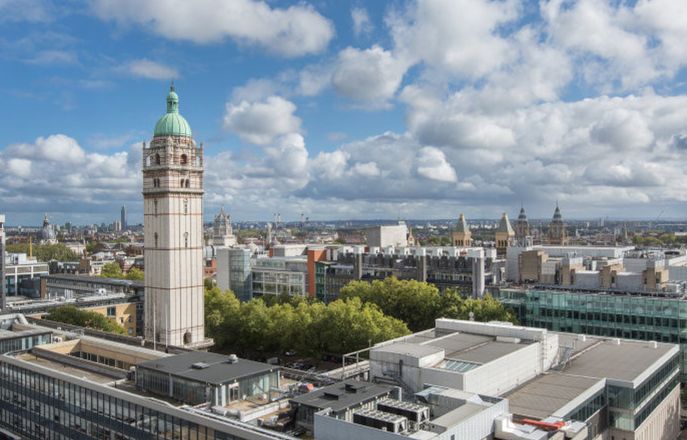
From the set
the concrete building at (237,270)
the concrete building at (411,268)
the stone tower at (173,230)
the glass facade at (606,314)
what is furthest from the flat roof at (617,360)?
the concrete building at (237,270)

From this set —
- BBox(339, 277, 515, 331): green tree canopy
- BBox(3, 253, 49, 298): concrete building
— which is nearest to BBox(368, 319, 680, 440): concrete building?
BBox(339, 277, 515, 331): green tree canopy

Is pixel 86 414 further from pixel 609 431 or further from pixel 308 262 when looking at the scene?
pixel 308 262

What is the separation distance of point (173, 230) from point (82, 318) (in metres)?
19.3

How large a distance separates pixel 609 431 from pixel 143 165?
7030 cm

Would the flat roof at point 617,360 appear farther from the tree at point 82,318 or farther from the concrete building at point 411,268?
the tree at point 82,318

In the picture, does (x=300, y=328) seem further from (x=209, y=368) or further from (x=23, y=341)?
(x=209, y=368)

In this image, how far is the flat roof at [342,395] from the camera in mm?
40312

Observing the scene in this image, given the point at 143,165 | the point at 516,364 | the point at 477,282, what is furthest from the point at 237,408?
the point at 477,282

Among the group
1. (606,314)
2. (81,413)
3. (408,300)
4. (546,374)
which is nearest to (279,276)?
(408,300)

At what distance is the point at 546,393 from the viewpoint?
164 ft

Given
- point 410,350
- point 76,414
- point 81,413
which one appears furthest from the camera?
Result: point 76,414

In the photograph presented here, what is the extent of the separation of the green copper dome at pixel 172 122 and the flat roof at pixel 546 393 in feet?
202

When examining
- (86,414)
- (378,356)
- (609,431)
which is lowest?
(609,431)

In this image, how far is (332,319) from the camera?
89.4m
